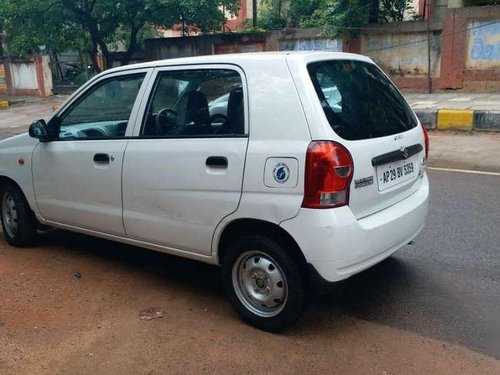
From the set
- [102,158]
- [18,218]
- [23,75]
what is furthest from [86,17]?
[102,158]

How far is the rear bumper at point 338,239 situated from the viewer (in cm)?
301

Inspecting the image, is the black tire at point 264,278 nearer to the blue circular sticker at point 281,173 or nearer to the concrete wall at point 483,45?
the blue circular sticker at point 281,173

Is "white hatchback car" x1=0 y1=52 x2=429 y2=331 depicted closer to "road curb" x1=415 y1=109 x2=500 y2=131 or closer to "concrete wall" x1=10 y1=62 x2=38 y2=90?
"road curb" x1=415 y1=109 x2=500 y2=131

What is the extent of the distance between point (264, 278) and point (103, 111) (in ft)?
6.40

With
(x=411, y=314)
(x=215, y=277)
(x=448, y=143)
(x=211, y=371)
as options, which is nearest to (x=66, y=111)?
(x=215, y=277)

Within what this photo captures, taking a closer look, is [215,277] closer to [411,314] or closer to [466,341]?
[411,314]

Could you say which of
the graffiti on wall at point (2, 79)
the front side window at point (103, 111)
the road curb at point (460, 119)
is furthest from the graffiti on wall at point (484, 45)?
the graffiti on wall at point (2, 79)

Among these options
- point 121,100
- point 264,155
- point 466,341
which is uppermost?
point 121,100

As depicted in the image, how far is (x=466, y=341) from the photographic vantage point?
320 centimetres

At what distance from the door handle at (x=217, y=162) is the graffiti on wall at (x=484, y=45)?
12.2 metres

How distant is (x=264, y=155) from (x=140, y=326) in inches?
53.8

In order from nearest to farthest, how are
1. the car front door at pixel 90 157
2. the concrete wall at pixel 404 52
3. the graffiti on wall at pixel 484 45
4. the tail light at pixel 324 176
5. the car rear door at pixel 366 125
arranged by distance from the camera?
the tail light at pixel 324 176 → the car rear door at pixel 366 125 → the car front door at pixel 90 157 → the graffiti on wall at pixel 484 45 → the concrete wall at pixel 404 52

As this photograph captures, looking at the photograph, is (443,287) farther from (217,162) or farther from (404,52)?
(404,52)

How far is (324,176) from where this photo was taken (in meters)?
3.00
